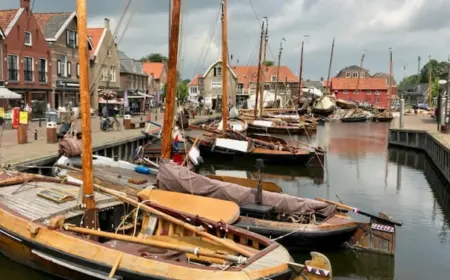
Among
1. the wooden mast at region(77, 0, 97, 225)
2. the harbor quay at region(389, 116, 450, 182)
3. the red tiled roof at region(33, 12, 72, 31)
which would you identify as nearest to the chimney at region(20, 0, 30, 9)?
the red tiled roof at region(33, 12, 72, 31)

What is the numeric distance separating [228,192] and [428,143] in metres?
26.2

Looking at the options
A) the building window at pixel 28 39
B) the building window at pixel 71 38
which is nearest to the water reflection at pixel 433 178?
the building window at pixel 28 39

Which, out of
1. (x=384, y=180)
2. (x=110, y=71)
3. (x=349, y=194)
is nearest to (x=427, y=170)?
(x=384, y=180)

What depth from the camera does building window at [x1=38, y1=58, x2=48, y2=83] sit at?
44094mm

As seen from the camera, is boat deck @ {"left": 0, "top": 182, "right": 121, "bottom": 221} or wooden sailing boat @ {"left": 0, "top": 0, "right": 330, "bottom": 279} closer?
wooden sailing boat @ {"left": 0, "top": 0, "right": 330, "bottom": 279}

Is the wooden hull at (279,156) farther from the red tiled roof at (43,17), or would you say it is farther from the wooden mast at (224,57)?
the red tiled roof at (43,17)

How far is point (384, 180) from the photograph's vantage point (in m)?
26.0

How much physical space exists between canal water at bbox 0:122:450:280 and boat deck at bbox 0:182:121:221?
1526 millimetres

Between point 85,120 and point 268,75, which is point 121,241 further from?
point 268,75

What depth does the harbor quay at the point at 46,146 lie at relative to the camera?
1898 cm

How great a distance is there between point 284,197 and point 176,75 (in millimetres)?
5775

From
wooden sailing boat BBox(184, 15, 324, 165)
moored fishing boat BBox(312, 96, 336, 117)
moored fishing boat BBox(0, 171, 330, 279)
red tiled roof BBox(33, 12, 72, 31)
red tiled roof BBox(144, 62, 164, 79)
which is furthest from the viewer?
red tiled roof BBox(144, 62, 164, 79)

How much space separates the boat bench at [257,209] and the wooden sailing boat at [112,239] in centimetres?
162

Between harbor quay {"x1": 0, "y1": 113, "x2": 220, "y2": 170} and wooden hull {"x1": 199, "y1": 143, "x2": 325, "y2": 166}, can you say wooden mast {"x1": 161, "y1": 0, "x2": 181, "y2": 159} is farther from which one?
wooden hull {"x1": 199, "y1": 143, "x2": 325, "y2": 166}
